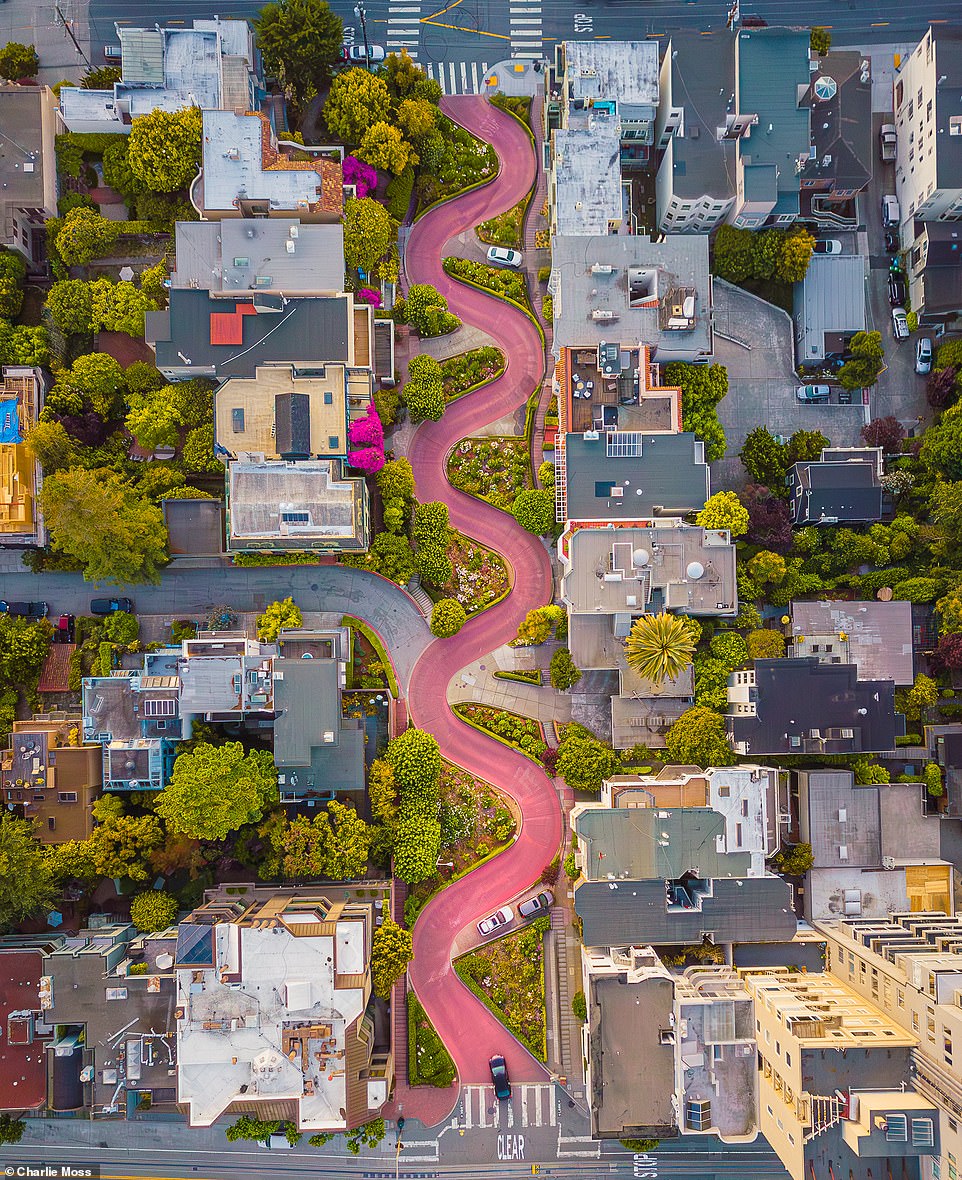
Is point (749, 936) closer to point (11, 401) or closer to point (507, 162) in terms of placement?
point (507, 162)

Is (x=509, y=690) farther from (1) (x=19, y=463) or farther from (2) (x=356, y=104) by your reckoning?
(2) (x=356, y=104)

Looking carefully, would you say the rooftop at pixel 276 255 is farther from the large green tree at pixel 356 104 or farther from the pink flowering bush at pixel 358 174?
the large green tree at pixel 356 104

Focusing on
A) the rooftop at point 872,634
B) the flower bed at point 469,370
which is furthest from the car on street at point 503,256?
the rooftop at point 872,634

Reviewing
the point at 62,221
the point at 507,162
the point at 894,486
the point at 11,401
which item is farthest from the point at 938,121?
the point at 11,401

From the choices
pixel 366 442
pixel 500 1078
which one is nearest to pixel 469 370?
pixel 366 442

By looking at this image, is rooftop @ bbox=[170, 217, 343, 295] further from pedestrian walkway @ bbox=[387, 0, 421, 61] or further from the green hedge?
the green hedge

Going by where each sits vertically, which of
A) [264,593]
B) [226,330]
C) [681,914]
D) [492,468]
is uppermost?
[226,330]
